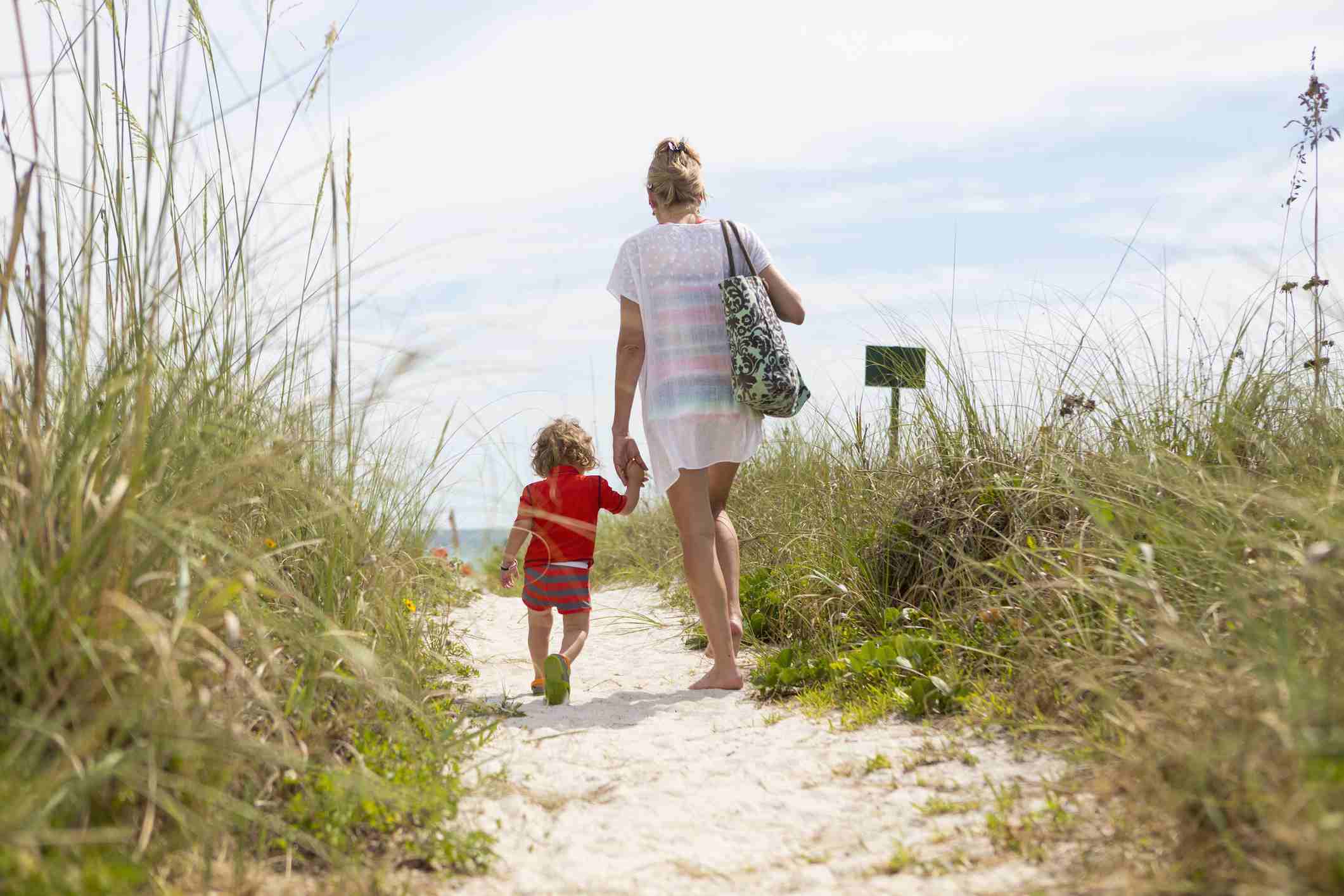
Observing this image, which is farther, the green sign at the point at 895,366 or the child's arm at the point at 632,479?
the green sign at the point at 895,366

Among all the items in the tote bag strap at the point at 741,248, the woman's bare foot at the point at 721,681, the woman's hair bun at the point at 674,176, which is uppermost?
the woman's hair bun at the point at 674,176

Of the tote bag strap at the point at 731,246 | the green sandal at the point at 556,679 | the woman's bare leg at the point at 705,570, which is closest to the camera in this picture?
the green sandal at the point at 556,679

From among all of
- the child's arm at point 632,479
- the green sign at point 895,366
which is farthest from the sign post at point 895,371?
the child's arm at point 632,479

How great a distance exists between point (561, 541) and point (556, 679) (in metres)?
0.58

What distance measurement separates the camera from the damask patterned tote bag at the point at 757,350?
3445 millimetres

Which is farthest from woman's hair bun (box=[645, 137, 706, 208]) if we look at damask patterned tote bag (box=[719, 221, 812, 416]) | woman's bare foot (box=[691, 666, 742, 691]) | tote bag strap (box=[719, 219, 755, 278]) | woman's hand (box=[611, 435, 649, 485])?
woman's bare foot (box=[691, 666, 742, 691])

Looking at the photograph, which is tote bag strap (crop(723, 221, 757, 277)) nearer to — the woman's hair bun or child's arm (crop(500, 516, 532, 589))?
the woman's hair bun

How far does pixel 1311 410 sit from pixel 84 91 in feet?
13.2

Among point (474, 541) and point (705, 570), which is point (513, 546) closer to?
point (705, 570)

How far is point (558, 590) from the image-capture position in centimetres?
375

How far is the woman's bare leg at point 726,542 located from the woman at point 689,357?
17mm

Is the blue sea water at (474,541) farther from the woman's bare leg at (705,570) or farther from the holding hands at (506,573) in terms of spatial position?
the woman's bare leg at (705,570)

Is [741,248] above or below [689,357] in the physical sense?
above

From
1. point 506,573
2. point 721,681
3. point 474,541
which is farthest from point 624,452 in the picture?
point 474,541
